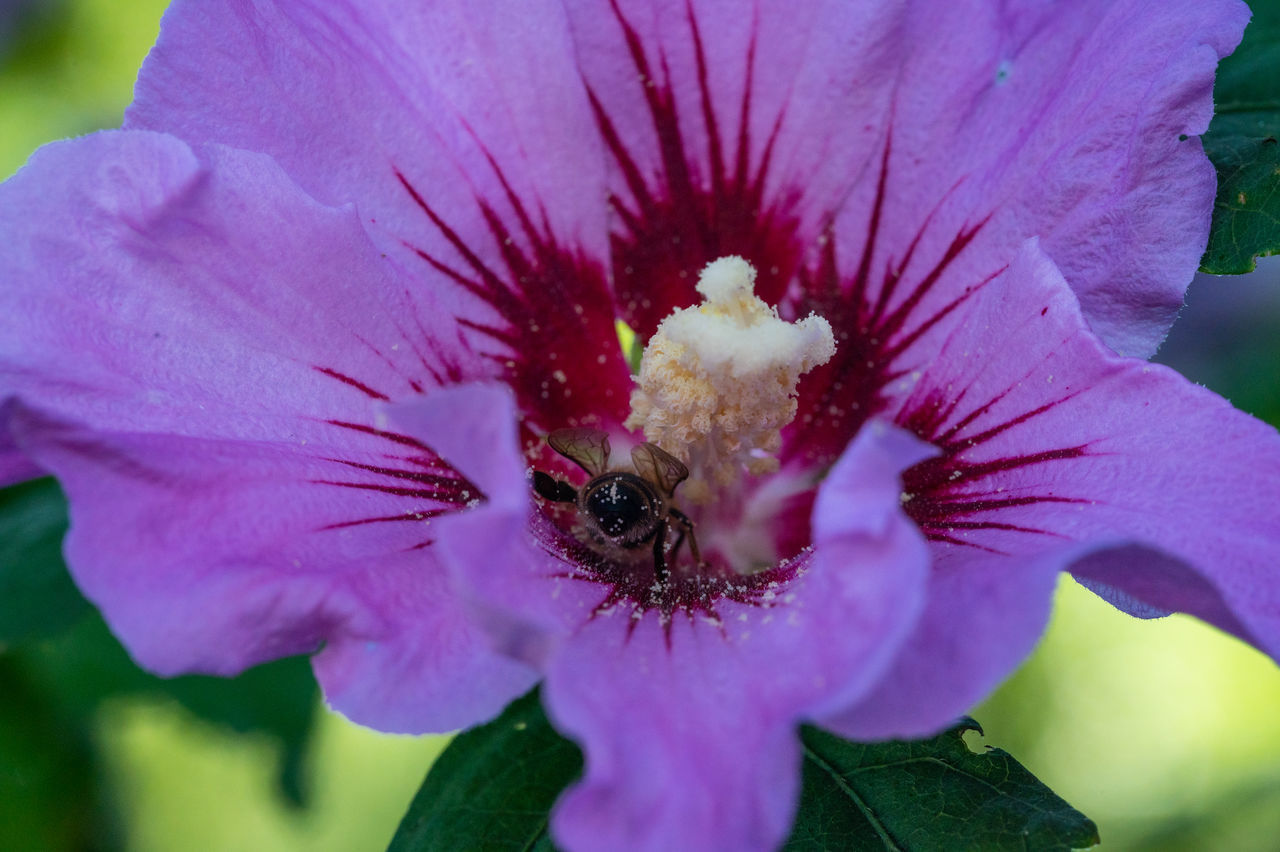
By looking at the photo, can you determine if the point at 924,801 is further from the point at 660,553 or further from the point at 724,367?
the point at 724,367

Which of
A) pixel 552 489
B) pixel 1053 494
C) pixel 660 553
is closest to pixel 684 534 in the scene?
pixel 660 553

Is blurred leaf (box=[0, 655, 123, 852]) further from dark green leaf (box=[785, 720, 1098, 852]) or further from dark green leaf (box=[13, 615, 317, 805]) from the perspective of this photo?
dark green leaf (box=[785, 720, 1098, 852])

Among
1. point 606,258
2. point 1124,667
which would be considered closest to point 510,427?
point 606,258

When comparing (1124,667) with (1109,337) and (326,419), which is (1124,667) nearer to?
(1109,337)

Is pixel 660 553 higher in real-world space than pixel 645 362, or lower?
lower

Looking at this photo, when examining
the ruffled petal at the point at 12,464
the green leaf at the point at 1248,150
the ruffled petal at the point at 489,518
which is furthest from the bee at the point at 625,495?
the green leaf at the point at 1248,150

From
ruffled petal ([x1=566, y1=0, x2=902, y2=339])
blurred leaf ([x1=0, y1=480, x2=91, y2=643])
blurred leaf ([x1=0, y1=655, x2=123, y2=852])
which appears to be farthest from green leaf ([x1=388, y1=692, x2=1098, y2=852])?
blurred leaf ([x1=0, y1=655, x2=123, y2=852])
